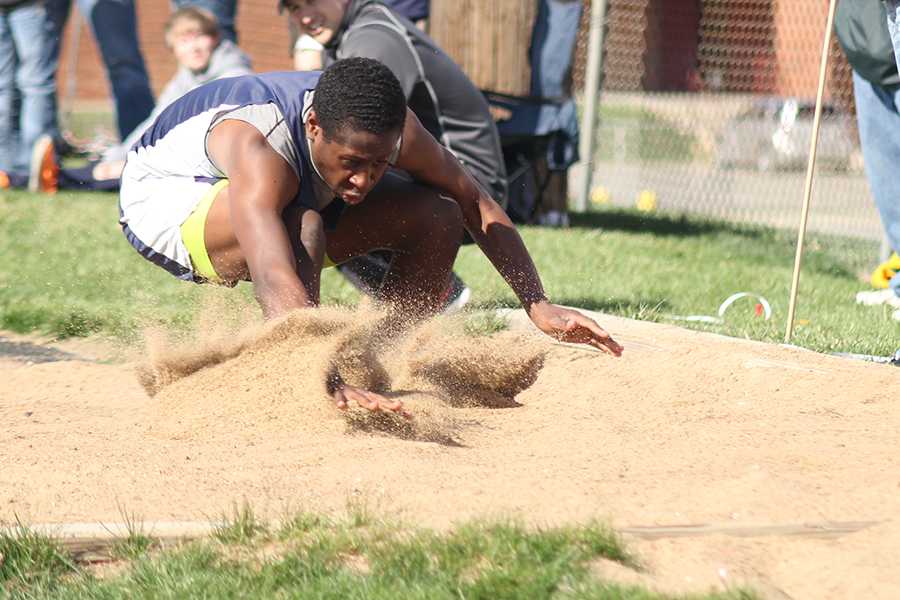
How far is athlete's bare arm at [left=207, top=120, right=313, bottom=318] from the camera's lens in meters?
3.60

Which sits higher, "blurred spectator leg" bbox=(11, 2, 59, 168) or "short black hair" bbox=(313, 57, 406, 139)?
"short black hair" bbox=(313, 57, 406, 139)

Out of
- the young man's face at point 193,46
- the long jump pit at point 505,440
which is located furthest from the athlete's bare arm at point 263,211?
the young man's face at point 193,46

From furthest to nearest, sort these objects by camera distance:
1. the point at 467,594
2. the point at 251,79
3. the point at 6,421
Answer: the point at 251,79, the point at 6,421, the point at 467,594

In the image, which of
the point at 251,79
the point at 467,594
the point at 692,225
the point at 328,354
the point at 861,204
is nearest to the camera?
the point at 467,594

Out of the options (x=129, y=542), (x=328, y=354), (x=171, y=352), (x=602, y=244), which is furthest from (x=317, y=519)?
(x=602, y=244)

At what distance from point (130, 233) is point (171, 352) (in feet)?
2.64

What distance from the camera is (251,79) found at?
4332 millimetres

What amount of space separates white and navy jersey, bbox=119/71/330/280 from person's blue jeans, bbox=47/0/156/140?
5060 millimetres

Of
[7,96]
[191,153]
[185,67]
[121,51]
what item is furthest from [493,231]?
[7,96]

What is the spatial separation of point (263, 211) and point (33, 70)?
6.20 m

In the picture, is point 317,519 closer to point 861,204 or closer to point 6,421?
point 6,421

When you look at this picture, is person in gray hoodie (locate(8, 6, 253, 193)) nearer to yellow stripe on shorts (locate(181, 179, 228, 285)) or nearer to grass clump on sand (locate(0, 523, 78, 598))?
yellow stripe on shorts (locate(181, 179, 228, 285))

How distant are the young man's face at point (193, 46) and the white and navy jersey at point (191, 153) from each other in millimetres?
4036

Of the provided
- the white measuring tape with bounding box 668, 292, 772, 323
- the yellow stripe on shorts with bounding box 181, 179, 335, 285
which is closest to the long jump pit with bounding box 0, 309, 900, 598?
the yellow stripe on shorts with bounding box 181, 179, 335, 285
